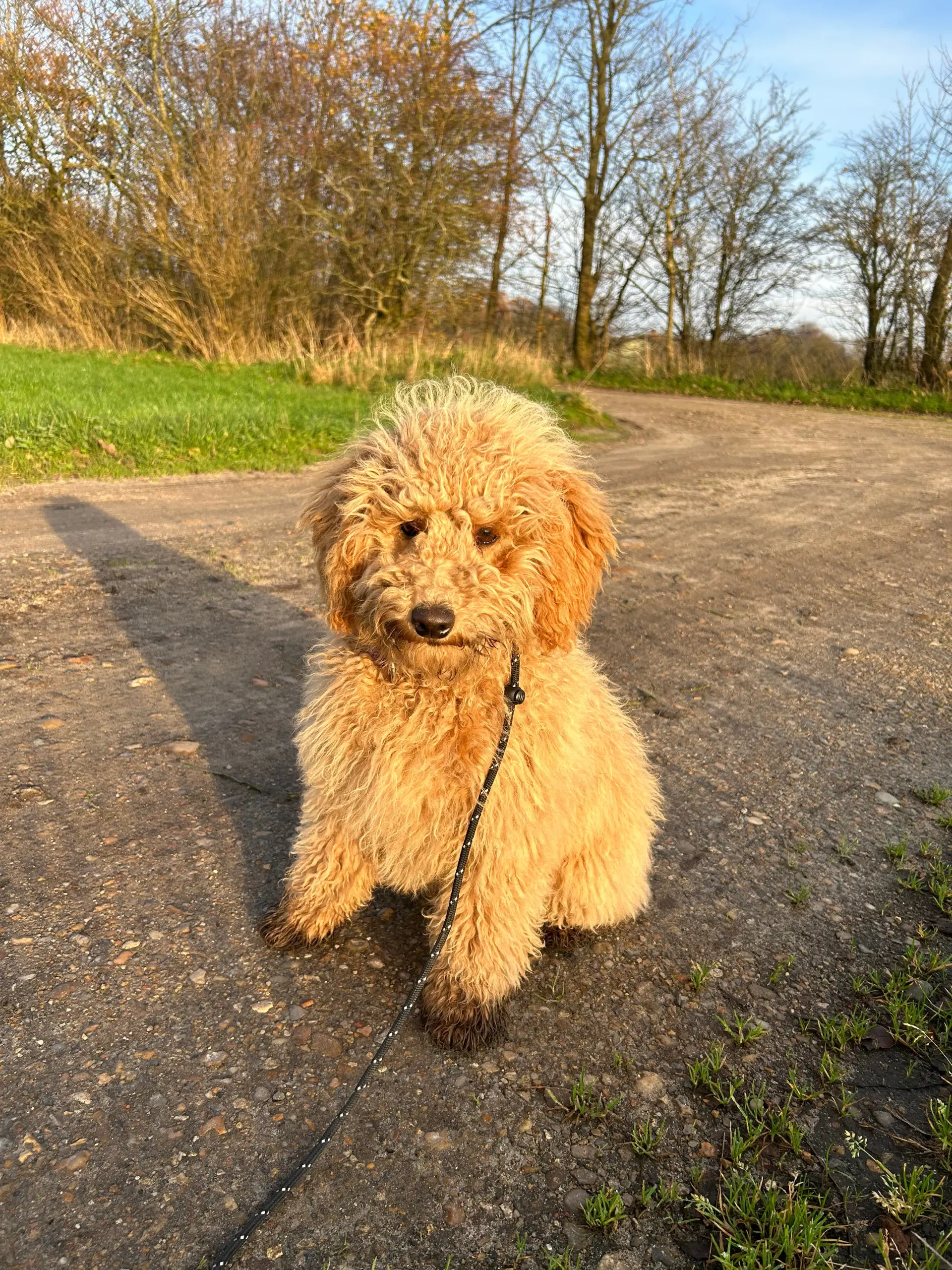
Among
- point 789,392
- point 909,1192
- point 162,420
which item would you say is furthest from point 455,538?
point 789,392

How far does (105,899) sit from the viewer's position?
317 cm

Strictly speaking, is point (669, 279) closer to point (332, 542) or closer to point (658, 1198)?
point (332, 542)

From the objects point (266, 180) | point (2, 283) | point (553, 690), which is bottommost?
point (553, 690)

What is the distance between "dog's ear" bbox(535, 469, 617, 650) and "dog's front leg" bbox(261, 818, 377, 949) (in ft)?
3.44

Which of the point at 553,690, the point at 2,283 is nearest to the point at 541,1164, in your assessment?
the point at 553,690

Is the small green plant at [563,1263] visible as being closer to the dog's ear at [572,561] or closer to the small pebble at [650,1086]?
the small pebble at [650,1086]

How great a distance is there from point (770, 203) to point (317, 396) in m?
21.9

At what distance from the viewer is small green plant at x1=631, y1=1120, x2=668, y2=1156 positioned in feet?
7.79

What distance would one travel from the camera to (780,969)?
3.12 metres

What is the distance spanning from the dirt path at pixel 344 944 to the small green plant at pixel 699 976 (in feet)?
0.20

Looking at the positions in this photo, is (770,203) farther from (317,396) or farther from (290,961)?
(290,961)

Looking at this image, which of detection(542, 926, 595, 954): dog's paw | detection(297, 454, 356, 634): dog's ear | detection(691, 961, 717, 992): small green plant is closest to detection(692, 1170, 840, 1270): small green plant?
detection(691, 961, 717, 992): small green plant

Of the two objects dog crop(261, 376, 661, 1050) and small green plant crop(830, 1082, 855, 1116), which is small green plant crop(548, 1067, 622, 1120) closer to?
dog crop(261, 376, 661, 1050)

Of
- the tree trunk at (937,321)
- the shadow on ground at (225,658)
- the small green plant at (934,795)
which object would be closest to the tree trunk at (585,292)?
the tree trunk at (937,321)
